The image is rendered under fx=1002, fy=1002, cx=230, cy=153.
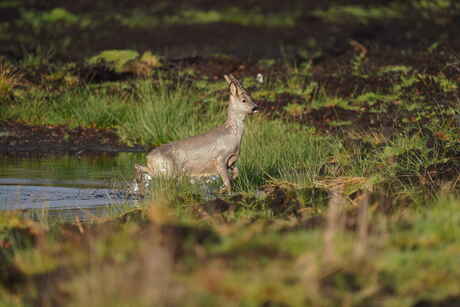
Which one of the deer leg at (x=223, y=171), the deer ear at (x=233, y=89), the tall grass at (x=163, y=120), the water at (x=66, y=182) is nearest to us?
the water at (x=66, y=182)

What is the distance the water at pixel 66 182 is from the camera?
36.4ft

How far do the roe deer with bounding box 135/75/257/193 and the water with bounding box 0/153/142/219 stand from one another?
0.52 meters

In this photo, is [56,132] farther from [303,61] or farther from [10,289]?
[10,289]

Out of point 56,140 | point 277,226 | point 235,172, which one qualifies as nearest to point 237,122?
point 235,172

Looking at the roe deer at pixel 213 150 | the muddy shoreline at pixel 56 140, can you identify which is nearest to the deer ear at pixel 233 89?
the roe deer at pixel 213 150

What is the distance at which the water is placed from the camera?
437 inches

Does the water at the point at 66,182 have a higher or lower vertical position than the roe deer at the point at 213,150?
lower

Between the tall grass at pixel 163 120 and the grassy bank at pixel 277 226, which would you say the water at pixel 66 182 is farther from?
the grassy bank at pixel 277 226

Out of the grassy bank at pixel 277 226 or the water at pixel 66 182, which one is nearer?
the grassy bank at pixel 277 226

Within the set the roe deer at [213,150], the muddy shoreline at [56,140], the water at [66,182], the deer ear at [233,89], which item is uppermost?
the deer ear at [233,89]

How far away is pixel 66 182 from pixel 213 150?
7.13 ft

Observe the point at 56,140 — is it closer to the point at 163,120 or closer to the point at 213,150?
the point at 163,120

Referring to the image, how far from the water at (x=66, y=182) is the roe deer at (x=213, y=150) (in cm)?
52

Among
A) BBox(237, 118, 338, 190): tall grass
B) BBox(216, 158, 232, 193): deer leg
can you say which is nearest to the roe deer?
BBox(216, 158, 232, 193): deer leg
